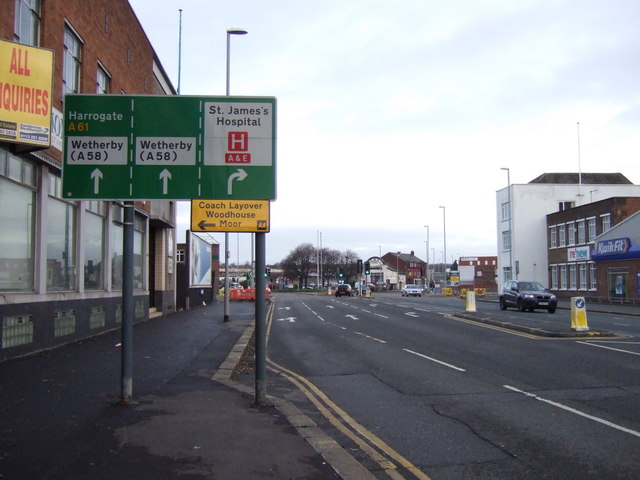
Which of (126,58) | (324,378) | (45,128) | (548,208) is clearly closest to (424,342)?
(324,378)

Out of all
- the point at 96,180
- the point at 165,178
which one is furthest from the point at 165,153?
the point at 96,180

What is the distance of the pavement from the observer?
198 inches

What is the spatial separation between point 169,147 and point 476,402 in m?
5.59

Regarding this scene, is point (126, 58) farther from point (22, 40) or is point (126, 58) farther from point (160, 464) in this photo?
point (160, 464)

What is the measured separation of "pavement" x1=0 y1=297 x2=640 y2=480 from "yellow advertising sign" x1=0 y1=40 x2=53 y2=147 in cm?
434

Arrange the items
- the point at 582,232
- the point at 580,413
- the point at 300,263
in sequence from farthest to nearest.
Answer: the point at 300,263
the point at 582,232
the point at 580,413

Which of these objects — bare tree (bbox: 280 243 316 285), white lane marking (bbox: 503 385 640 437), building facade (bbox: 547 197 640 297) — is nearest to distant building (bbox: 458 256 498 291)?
building facade (bbox: 547 197 640 297)

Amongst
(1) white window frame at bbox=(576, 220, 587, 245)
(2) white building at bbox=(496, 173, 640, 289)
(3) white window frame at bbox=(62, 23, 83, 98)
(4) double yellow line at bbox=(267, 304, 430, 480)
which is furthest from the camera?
(2) white building at bbox=(496, 173, 640, 289)

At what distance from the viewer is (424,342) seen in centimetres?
1619

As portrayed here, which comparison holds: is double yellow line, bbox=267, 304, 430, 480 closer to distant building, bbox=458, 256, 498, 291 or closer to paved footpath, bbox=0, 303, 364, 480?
paved footpath, bbox=0, 303, 364, 480

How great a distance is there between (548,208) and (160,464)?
61.4m

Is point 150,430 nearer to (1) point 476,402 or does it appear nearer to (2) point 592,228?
(1) point 476,402

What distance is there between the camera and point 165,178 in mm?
7656

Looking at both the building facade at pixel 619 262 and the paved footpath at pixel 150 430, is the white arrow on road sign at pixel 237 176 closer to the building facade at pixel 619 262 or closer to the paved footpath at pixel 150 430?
the paved footpath at pixel 150 430
